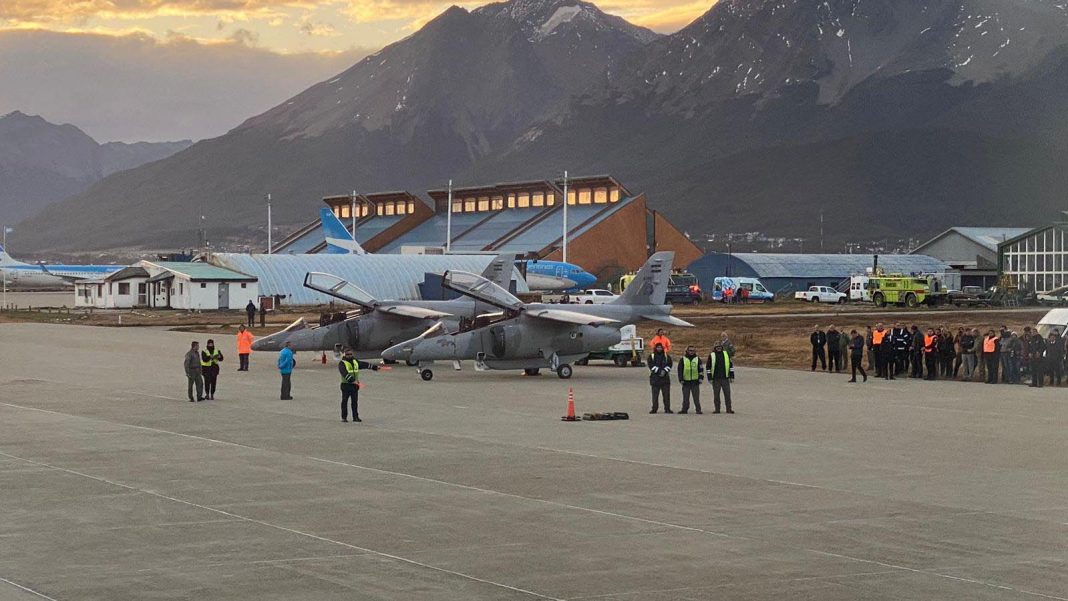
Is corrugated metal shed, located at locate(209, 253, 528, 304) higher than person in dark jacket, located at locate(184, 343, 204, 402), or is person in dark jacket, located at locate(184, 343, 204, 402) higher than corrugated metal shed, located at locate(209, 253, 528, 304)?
corrugated metal shed, located at locate(209, 253, 528, 304)

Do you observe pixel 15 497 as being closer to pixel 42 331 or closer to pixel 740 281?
pixel 42 331

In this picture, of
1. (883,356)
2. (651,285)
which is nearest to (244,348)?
(651,285)

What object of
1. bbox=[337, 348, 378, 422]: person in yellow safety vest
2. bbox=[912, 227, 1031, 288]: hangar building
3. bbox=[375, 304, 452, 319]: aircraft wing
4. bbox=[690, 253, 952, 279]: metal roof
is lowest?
bbox=[337, 348, 378, 422]: person in yellow safety vest

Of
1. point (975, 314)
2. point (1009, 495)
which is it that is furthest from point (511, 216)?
point (1009, 495)

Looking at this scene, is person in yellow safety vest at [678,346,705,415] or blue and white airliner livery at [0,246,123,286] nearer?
person in yellow safety vest at [678,346,705,415]

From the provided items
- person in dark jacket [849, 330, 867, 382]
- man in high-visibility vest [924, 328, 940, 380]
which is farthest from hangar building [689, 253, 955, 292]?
person in dark jacket [849, 330, 867, 382]

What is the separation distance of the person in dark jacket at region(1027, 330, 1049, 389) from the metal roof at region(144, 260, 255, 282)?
63.4 meters

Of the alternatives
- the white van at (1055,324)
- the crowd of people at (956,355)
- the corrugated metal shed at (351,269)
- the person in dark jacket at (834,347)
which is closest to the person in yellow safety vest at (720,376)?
the crowd of people at (956,355)

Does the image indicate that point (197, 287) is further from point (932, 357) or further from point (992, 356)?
point (992, 356)

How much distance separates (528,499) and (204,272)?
253 feet

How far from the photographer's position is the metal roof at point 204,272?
90.6 meters

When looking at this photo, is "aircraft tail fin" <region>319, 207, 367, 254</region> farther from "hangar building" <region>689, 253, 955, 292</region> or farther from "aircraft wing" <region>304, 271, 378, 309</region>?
"aircraft wing" <region>304, 271, 378, 309</region>

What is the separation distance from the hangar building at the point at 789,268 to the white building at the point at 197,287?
4309 cm

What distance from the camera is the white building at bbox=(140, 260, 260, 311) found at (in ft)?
297
